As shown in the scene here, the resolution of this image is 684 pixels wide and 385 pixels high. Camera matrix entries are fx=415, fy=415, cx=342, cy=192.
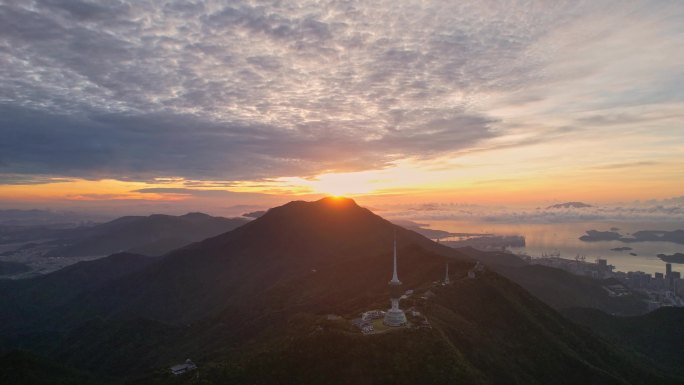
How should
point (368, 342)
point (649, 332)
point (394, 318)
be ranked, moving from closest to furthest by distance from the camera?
point (368, 342) < point (394, 318) < point (649, 332)

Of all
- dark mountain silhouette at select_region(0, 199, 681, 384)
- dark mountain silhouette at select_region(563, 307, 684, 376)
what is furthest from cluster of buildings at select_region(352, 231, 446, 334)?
dark mountain silhouette at select_region(563, 307, 684, 376)

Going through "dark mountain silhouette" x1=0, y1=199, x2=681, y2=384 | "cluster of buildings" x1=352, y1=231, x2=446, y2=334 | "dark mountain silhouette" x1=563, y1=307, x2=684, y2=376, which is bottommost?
"dark mountain silhouette" x1=563, y1=307, x2=684, y2=376

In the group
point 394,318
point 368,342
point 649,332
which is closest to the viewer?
point 368,342

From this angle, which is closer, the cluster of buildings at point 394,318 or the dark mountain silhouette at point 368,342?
the dark mountain silhouette at point 368,342

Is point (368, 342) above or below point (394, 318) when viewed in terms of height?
below

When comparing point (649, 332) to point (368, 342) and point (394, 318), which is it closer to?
point (394, 318)

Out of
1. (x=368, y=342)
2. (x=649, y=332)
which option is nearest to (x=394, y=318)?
(x=368, y=342)

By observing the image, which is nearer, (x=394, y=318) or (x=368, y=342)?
(x=368, y=342)

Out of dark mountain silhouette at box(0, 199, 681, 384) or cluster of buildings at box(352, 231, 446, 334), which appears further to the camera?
cluster of buildings at box(352, 231, 446, 334)

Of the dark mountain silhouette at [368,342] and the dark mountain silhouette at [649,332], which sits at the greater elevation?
the dark mountain silhouette at [368,342]

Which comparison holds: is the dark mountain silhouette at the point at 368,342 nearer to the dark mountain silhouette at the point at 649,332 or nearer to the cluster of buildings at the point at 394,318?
the cluster of buildings at the point at 394,318

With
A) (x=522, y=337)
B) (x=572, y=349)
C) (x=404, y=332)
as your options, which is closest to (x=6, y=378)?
(x=404, y=332)

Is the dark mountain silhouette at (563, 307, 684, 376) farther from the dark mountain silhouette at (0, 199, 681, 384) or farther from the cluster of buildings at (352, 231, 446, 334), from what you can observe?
the cluster of buildings at (352, 231, 446, 334)

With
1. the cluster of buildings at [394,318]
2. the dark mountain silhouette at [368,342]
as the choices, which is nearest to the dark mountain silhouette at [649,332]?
the dark mountain silhouette at [368,342]
